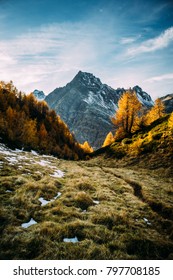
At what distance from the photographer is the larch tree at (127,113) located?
152 feet

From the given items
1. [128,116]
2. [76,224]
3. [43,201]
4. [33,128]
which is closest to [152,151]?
[128,116]

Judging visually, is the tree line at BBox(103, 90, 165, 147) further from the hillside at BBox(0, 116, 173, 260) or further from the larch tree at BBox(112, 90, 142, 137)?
the hillside at BBox(0, 116, 173, 260)

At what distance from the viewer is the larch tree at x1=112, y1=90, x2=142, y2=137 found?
152 feet

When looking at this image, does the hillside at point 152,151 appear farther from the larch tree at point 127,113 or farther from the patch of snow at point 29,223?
the patch of snow at point 29,223

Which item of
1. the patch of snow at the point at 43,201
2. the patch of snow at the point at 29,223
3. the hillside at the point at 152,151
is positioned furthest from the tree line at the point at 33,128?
the patch of snow at the point at 29,223

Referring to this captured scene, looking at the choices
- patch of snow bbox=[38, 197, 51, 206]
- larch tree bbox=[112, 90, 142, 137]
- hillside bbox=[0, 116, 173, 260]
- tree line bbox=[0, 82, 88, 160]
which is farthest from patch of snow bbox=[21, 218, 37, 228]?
larch tree bbox=[112, 90, 142, 137]

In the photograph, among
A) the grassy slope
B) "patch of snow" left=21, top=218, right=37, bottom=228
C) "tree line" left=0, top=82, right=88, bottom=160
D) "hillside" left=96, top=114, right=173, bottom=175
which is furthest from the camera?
"tree line" left=0, top=82, right=88, bottom=160

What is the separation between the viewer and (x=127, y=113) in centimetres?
4750

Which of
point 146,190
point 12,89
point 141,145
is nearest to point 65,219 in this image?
point 146,190

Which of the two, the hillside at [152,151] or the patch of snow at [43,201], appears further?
the hillside at [152,151]

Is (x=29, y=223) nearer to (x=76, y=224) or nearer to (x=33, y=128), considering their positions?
(x=76, y=224)
